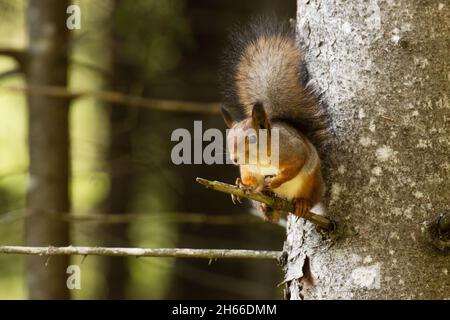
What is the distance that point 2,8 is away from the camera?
3232 millimetres

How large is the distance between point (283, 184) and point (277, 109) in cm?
17

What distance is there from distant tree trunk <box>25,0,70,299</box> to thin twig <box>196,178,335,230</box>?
1.64m

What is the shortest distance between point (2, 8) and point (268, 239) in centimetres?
189

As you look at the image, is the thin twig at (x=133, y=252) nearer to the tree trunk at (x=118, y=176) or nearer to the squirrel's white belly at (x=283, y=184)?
the squirrel's white belly at (x=283, y=184)

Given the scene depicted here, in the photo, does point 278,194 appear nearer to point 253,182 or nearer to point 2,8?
point 253,182

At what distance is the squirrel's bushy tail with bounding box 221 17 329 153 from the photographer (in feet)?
4.99

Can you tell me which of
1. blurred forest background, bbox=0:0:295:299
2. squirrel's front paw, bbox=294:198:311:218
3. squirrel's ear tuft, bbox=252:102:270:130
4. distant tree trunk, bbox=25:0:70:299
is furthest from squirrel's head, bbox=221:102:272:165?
distant tree trunk, bbox=25:0:70:299

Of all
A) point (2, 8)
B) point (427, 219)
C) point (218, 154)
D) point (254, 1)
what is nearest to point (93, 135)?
point (254, 1)

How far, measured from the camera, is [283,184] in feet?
5.00

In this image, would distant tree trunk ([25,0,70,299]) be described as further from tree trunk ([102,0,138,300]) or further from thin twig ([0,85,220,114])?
tree trunk ([102,0,138,300])

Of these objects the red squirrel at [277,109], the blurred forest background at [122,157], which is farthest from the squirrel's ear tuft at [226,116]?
the blurred forest background at [122,157]

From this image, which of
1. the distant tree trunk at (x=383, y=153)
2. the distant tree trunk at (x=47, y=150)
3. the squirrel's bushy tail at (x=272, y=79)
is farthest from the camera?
the distant tree trunk at (x=47, y=150)

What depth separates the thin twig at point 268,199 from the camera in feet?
3.91

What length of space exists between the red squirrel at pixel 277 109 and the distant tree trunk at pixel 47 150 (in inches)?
53.5
